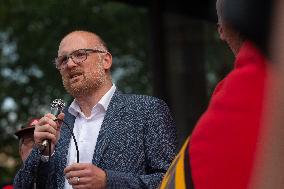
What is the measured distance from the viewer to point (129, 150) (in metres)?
2.72

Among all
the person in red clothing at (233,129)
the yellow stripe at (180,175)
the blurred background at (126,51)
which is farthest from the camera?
the blurred background at (126,51)

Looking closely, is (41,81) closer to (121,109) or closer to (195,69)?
(195,69)

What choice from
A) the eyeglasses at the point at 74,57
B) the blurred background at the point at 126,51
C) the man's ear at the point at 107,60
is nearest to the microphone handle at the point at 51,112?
the eyeglasses at the point at 74,57

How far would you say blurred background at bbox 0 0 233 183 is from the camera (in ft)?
27.1

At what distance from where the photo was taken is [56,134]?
2.52 meters

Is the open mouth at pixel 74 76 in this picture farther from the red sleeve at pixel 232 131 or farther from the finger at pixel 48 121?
the red sleeve at pixel 232 131

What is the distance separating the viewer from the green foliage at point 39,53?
8.73 m

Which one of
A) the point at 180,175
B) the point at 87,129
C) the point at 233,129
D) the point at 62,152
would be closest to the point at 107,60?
the point at 87,129

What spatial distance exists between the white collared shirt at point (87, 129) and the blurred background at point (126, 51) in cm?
465

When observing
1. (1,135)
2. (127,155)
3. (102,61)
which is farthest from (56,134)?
(1,135)

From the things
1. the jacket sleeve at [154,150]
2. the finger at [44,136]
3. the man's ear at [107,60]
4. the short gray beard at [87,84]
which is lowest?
the jacket sleeve at [154,150]

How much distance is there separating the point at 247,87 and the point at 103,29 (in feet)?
24.9

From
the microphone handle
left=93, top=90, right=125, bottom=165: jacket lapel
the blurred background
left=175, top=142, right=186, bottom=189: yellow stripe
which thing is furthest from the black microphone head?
the blurred background

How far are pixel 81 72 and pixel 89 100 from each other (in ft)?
0.42
